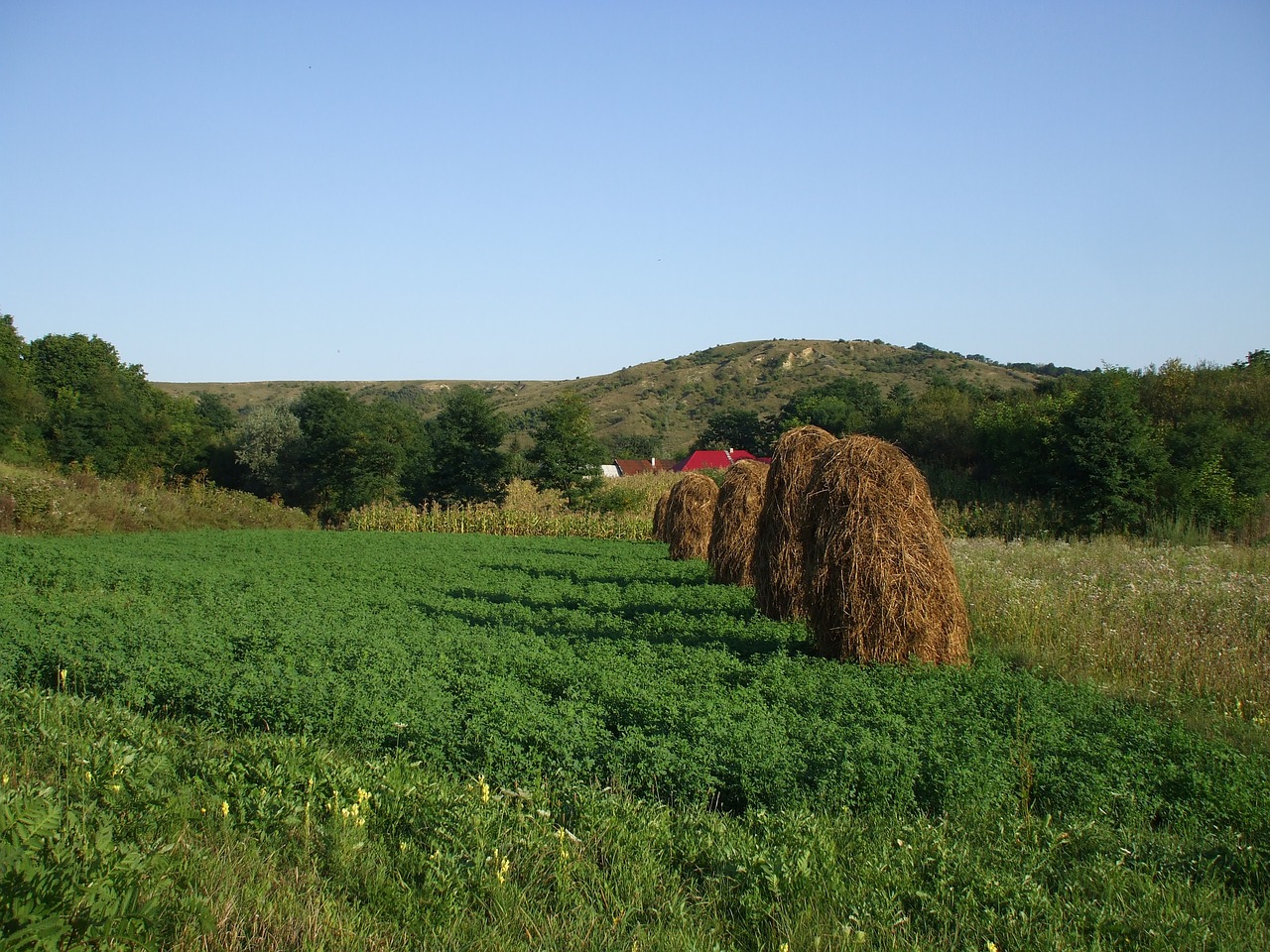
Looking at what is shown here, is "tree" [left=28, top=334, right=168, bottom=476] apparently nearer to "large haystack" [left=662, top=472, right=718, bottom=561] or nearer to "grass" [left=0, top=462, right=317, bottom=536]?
"grass" [left=0, top=462, right=317, bottom=536]

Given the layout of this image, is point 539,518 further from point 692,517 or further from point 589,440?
point 692,517

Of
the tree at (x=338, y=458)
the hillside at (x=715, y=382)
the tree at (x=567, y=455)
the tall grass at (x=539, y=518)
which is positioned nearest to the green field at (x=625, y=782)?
the tall grass at (x=539, y=518)

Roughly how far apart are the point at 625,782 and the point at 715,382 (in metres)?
90.8

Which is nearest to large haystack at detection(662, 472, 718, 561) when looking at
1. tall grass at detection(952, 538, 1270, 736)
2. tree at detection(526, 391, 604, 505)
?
tall grass at detection(952, 538, 1270, 736)

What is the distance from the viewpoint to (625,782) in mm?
5062

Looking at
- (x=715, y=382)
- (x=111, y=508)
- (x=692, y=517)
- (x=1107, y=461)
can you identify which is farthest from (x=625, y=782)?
(x=715, y=382)

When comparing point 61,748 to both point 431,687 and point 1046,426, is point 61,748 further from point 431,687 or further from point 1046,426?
point 1046,426

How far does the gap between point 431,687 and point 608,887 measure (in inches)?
113

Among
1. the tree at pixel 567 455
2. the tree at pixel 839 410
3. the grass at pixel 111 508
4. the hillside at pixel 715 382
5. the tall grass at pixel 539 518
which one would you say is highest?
the hillside at pixel 715 382

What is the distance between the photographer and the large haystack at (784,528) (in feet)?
32.5

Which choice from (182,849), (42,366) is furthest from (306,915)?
(42,366)

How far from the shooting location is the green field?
3.53 metres

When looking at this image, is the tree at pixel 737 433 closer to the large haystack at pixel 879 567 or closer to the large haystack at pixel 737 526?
the large haystack at pixel 737 526

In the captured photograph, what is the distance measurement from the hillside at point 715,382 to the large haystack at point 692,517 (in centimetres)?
5684
